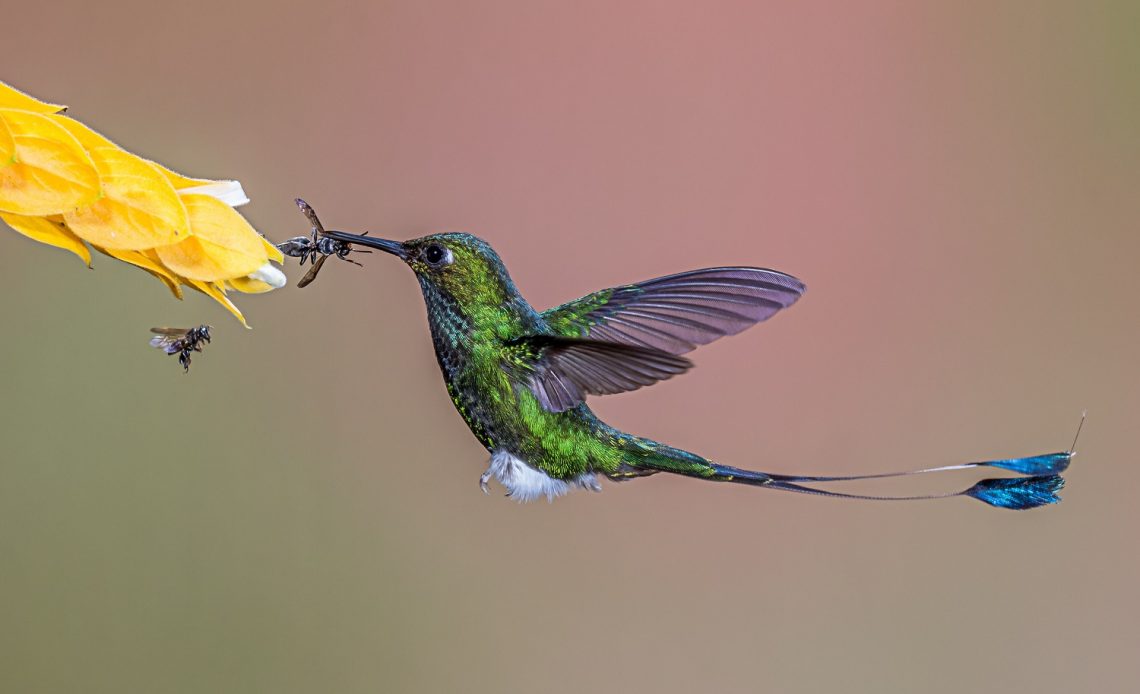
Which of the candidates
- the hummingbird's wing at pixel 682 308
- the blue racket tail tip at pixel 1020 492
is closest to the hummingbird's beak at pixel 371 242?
the hummingbird's wing at pixel 682 308

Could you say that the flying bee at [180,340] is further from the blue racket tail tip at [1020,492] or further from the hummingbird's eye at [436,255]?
the blue racket tail tip at [1020,492]

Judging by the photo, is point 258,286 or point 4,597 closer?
point 258,286

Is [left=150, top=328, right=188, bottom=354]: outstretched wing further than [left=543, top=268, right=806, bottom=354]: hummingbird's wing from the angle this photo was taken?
No

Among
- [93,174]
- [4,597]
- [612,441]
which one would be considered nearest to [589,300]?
[612,441]

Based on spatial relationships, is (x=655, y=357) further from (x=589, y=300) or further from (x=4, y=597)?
(x=4, y=597)

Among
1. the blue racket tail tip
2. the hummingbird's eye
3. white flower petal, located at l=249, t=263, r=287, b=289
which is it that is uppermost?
the hummingbird's eye

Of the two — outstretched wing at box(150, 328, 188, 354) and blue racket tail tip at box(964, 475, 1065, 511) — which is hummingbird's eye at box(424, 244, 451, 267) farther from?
blue racket tail tip at box(964, 475, 1065, 511)

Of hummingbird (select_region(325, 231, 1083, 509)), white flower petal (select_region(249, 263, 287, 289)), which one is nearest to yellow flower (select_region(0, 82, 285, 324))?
white flower petal (select_region(249, 263, 287, 289))

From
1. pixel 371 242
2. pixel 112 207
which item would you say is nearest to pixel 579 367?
pixel 371 242
